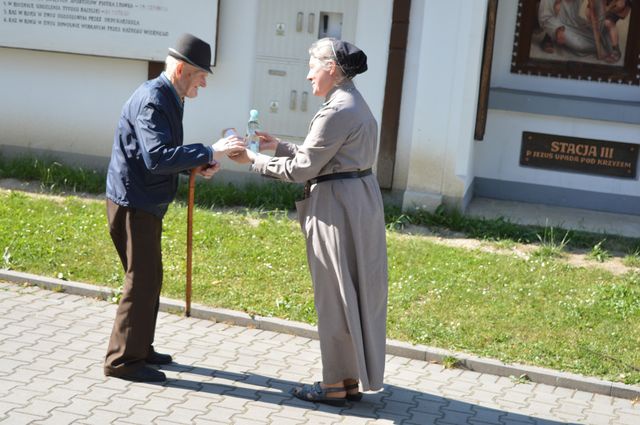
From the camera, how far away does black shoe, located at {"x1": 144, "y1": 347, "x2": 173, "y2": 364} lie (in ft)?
21.3

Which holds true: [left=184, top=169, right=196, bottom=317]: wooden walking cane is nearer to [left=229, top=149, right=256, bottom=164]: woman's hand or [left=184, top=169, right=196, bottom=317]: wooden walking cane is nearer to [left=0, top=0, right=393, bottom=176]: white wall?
[left=229, top=149, right=256, bottom=164]: woman's hand

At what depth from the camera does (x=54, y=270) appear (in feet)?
27.3

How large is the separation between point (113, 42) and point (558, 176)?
16.7 feet

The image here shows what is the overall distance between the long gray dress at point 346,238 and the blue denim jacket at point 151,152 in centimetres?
47

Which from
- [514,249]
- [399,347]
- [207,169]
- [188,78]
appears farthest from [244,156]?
[514,249]

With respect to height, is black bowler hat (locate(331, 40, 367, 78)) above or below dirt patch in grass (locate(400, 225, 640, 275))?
above

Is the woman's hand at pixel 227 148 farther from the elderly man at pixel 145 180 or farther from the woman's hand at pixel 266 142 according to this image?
the woman's hand at pixel 266 142

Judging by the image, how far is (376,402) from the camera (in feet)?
20.5

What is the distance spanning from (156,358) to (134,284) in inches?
27.8

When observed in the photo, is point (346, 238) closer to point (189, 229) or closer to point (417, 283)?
point (189, 229)

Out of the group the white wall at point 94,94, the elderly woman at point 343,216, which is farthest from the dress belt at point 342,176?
the white wall at point 94,94

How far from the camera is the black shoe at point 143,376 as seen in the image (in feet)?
20.1

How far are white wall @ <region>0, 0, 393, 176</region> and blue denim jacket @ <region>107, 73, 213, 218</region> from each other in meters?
5.29

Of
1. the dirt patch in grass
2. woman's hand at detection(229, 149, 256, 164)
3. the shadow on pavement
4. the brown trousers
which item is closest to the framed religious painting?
the dirt patch in grass
